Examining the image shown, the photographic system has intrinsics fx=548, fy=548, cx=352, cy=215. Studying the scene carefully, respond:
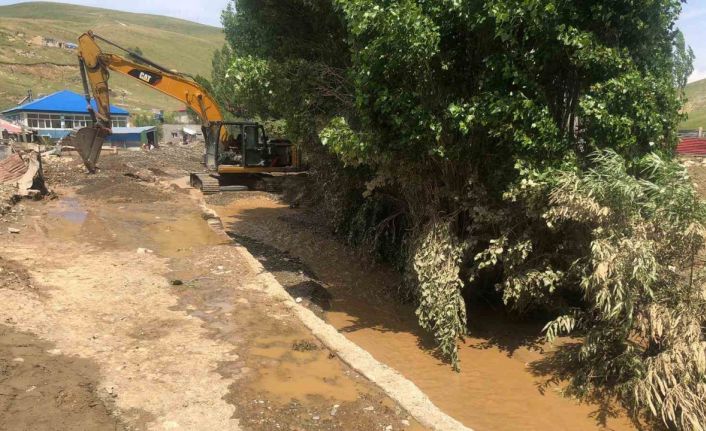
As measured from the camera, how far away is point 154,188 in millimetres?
18156

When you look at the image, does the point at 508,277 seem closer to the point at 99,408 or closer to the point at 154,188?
the point at 99,408

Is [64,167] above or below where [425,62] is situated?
below

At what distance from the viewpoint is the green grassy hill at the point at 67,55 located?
230 ft

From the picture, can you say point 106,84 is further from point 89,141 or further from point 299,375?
point 299,375

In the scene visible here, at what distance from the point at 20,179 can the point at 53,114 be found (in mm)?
36606

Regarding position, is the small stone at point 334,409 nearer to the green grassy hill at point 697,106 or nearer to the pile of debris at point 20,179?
the pile of debris at point 20,179

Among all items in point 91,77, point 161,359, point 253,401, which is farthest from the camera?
point 91,77

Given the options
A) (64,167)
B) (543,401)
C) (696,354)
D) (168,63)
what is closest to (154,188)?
(64,167)

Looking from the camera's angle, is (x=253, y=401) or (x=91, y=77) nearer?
(x=253, y=401)

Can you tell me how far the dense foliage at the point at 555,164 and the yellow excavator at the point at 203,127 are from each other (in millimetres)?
10771

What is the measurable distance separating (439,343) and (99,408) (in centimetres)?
401

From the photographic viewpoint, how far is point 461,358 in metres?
6.97

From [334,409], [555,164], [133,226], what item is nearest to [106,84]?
[133,226]

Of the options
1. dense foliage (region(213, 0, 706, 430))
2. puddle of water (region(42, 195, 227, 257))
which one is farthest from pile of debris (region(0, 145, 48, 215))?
dense foliage (region(213, 0, 706, 430))
